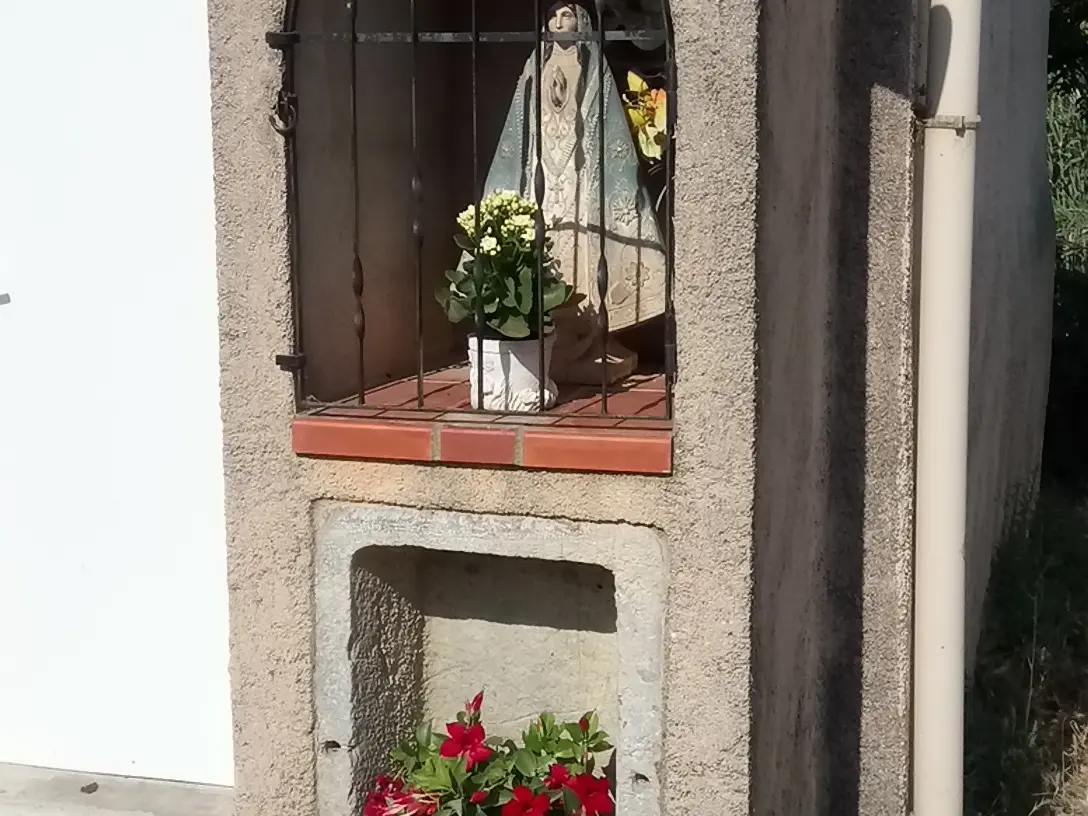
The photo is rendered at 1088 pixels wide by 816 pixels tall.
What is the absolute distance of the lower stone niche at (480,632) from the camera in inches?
105

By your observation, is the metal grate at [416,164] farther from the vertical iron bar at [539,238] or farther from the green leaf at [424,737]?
the green leaf at [424,737]

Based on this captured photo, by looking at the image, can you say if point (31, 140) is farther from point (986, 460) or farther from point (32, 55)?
point (986, 460)

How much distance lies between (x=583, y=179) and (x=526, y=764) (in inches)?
49.3

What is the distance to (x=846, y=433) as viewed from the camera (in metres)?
3.10

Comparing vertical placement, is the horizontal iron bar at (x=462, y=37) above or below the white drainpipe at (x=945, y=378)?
above

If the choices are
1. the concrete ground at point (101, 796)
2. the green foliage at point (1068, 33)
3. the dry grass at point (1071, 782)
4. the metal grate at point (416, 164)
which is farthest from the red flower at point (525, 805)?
the green foliage at point (1068, 33)

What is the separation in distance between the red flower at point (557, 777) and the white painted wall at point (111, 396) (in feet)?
3.75

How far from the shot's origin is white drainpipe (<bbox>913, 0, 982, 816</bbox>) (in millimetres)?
3004

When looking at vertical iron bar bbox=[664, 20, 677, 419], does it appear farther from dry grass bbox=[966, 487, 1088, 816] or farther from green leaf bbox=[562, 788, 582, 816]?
dry grass bbox=[966, 487, 1088, 816]

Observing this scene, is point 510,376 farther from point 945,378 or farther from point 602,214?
point 945,378

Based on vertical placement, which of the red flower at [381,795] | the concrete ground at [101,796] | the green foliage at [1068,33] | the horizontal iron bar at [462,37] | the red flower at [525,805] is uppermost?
the green foliage at [1068,33]

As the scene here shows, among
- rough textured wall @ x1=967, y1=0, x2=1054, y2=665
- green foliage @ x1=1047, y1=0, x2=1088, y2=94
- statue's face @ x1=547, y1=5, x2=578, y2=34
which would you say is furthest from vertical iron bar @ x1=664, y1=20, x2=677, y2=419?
green foliage @ x1=1047, y1=0, x2=1088, y2=94

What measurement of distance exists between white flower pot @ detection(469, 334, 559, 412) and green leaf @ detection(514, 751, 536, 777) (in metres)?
0.71

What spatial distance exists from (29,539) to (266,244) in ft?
4.54
